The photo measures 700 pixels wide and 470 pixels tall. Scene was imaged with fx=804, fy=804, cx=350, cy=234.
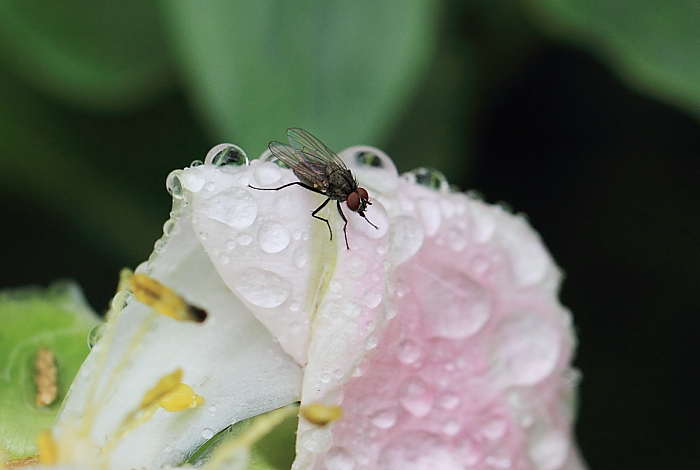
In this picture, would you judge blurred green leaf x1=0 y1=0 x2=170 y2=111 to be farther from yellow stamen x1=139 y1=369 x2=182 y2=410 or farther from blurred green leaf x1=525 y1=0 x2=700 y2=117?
yellow stamen x1=139 y1=369 x2=182 y2=410

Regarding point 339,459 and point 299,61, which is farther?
point 299,61

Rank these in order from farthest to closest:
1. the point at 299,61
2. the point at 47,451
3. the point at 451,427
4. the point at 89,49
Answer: the point at 89,49 → the point at 299,61 → the point at 451,427 → the point at 47,451

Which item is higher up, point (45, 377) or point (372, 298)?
point (372, 298)

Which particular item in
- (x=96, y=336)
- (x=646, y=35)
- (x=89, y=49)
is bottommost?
(x=89, y=49)

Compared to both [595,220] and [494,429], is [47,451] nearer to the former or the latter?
[494,429]

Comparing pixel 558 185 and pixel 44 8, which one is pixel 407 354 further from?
pixel 44 8

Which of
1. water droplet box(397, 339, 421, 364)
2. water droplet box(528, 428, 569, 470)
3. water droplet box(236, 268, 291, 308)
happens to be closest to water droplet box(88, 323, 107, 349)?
water droplet box(236, 268, 291, 308)

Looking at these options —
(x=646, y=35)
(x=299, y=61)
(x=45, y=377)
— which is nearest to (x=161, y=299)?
(x=45, y=377)

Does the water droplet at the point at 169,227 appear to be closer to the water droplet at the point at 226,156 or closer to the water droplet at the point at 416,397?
the water droplet at the point at 226,156
